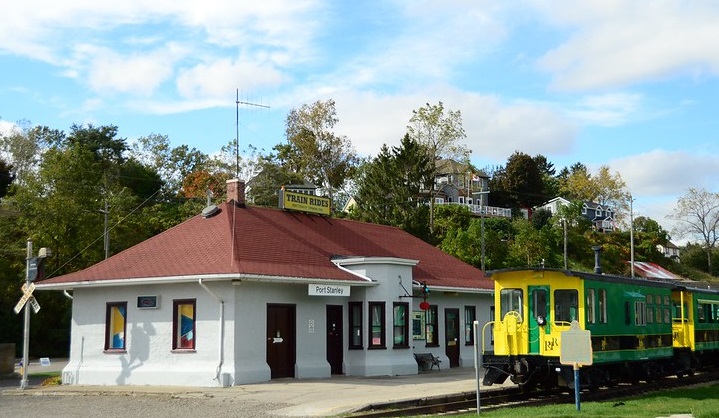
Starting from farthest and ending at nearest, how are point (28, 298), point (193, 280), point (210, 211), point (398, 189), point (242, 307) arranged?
1. point (398, 189)
2. point (210, 211)
3. point (28, 298)
4. point (242, 307)
5. point (193, 280)

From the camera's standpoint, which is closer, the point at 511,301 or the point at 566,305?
the point at 566,305

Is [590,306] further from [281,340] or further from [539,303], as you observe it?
[281,340]

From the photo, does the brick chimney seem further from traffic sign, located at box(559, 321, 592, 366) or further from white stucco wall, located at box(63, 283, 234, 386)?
traffic sign, located at box(559, 321, 592, 366)

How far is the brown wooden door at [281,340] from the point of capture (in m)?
23.3

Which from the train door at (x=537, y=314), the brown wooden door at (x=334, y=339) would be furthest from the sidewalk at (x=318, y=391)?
the train door at (x=537, y=314)

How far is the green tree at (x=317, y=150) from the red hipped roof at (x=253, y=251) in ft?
121

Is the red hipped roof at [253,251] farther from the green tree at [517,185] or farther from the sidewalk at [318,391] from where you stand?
the green tree at [517,185]

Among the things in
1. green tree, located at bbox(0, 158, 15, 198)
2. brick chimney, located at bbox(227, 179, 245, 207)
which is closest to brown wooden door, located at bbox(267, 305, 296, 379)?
brick chimney, located at bbox(227, 179, 245, 207)

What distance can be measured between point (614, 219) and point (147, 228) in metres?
55.9

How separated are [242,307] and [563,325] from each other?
8.48 metres

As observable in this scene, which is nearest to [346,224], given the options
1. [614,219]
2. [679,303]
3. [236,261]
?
[236,261]

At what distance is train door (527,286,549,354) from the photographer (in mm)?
19109

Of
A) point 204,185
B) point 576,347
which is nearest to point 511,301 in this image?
point 576,347

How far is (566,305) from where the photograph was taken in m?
19.0
